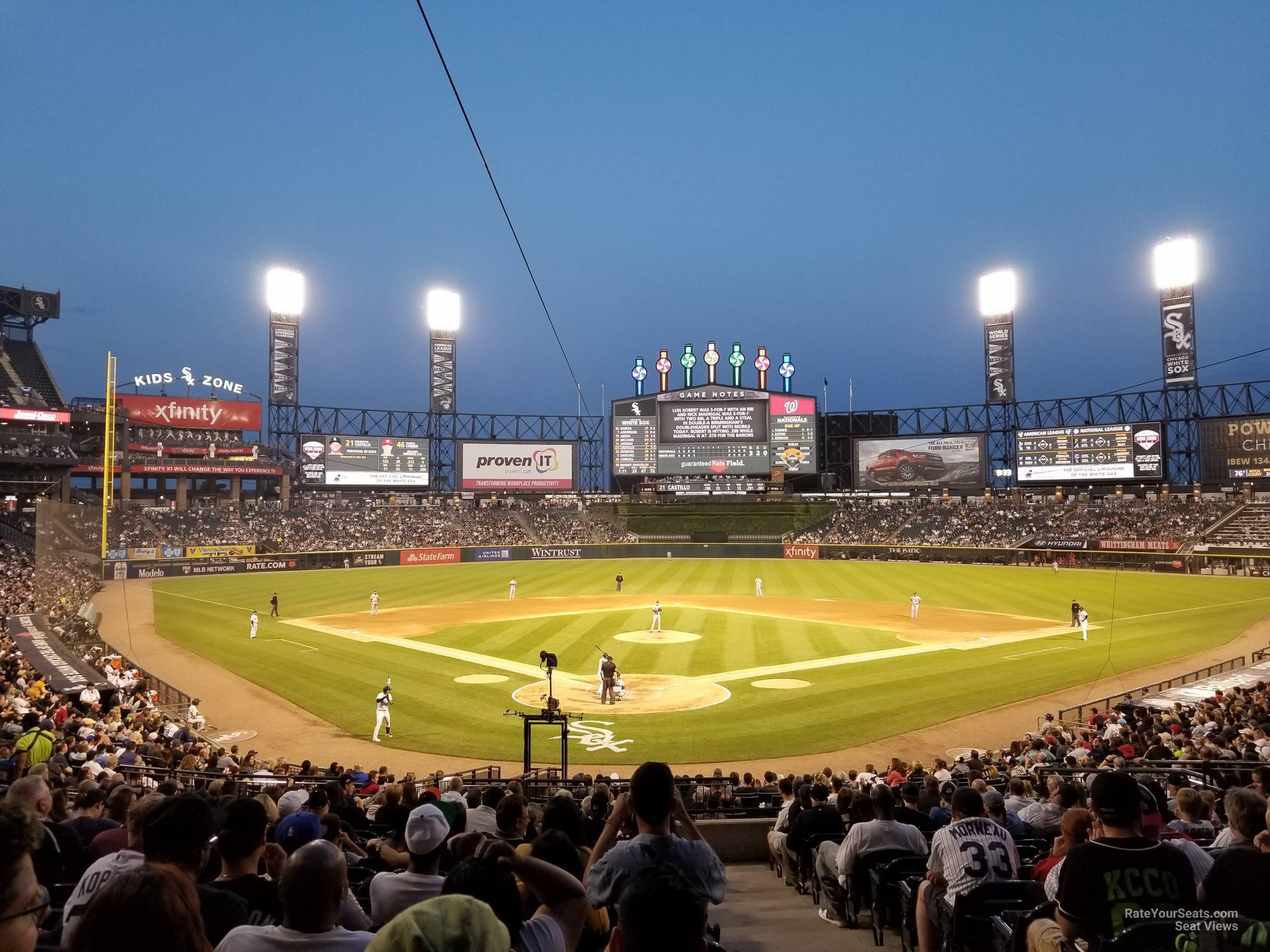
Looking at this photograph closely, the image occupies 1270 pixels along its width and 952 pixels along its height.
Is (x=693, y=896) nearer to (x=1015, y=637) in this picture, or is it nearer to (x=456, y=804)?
(x=456, y=804)

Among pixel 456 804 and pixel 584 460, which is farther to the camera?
pixel 584 460

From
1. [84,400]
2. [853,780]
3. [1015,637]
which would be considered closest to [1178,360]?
[1015,637]

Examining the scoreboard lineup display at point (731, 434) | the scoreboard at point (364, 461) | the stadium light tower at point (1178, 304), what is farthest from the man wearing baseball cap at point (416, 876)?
the scoreboard at point (364, 461)

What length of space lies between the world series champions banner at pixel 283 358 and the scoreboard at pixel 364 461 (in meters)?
5.71

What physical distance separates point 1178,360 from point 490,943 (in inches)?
3405

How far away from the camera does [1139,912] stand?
3.80 m

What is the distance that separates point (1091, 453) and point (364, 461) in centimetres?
7557

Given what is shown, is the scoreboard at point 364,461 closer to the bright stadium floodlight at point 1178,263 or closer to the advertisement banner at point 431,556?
the advertisement banner at point 431,556

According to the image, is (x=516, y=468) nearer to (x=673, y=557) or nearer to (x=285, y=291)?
(x=673, y=557)

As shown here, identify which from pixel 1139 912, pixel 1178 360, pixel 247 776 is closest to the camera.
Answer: pixel 1139 912

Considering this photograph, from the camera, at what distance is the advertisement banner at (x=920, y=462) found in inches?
3238

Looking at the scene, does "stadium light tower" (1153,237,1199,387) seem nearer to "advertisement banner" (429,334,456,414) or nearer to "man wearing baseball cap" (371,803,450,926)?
"advertisement banner" (429,334,456,414)

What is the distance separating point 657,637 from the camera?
103 ft

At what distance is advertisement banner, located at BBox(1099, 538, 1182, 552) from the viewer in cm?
5838
